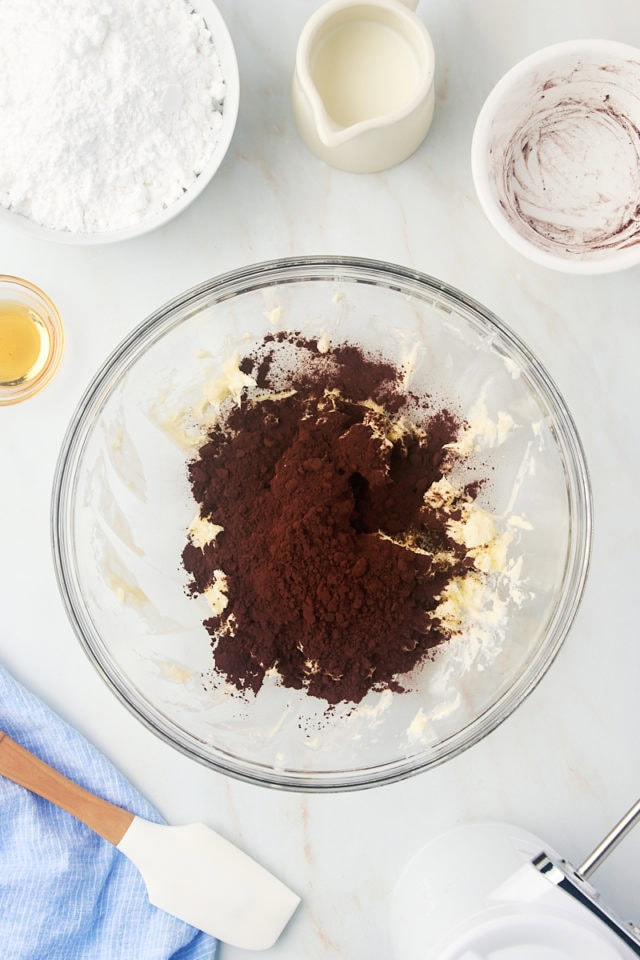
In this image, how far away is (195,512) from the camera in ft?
3.60

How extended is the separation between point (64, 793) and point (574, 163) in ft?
3.85

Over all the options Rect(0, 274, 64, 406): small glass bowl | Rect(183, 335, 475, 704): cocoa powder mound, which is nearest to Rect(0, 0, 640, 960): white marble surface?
Rect(0, 274, 64, 406): small glass bowl

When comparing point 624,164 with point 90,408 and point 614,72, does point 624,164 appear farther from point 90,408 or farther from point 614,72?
point 90,408

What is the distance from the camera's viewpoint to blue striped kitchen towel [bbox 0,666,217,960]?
3.64 ft

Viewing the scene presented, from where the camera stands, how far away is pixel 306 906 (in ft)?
3.70

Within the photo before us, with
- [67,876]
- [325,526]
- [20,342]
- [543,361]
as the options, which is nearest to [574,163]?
[543,361]

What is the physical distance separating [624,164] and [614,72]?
0.40ft

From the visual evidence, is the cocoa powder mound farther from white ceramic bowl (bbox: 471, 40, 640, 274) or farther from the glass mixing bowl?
white ceramic bowl (bbox: 471, 40, 640, 274)

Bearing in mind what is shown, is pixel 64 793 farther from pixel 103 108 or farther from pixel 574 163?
pixel 574 163

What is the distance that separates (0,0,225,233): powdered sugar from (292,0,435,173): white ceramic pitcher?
0.13m

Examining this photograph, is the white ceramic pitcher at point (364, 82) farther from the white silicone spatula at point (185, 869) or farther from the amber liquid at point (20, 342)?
the white silicone spatula at point (185, 869)

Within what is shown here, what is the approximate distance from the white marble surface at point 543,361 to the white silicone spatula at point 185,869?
0.04 meters

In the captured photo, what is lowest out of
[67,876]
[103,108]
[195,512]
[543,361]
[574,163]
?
[67,876]

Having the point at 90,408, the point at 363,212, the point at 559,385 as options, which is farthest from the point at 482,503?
the point at 90,408
